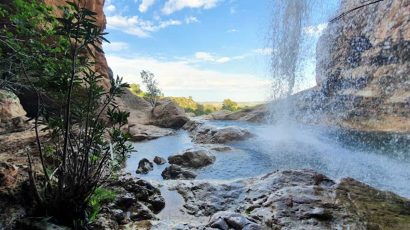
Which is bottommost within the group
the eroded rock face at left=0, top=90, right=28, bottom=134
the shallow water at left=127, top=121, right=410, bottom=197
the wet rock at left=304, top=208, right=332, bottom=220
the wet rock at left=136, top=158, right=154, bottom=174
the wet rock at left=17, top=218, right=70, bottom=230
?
the wet rock at left=136, top=158, right=154, bottom=174

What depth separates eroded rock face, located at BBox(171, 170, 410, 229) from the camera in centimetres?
475

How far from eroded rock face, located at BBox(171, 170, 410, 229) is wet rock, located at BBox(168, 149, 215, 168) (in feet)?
11.8

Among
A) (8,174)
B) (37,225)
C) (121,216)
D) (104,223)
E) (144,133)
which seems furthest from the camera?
(144,133)

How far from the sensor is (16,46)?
5.21 metres

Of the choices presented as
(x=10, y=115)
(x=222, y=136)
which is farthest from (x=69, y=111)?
(x=222, y=136)

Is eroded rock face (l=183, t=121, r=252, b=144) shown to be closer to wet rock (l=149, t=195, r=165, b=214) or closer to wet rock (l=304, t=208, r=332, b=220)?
wet rock (l=149, t=195, r=165, b=214)

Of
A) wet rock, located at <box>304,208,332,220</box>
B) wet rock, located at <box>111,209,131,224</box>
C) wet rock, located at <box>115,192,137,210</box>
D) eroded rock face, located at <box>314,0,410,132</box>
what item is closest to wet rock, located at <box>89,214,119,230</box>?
wet rock, located at <box>111,209,131,224</box>

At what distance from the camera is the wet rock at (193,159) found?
36.2 feet

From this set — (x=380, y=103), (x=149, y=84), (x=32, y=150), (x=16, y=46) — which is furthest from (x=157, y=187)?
(x=149, y=84)

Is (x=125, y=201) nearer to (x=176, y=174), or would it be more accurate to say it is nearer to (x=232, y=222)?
(x=232, y=222)

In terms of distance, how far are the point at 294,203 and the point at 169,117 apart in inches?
880

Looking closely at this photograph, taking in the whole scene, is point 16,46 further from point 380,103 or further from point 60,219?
point 380,103

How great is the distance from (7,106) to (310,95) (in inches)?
1502

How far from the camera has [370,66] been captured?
3975 centimetres
